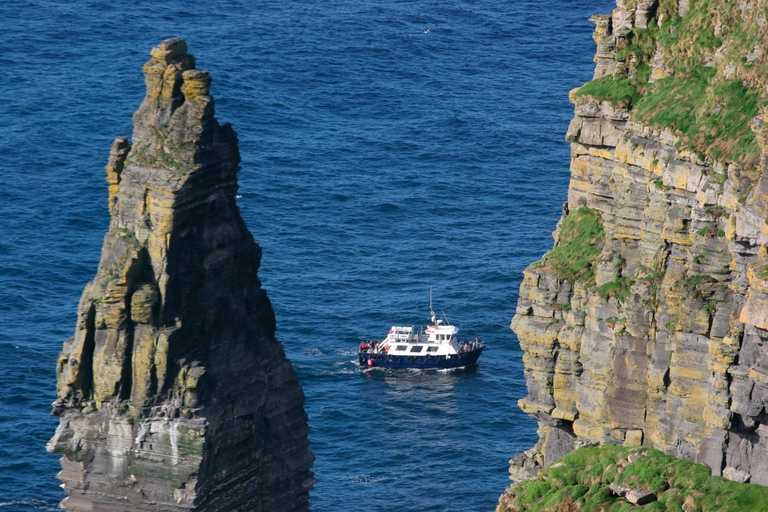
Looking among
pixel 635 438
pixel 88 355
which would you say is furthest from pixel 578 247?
pixel 88 355

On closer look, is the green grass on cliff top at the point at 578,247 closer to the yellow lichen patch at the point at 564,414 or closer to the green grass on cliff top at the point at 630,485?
the yellow lichen patch at the point at 564,414

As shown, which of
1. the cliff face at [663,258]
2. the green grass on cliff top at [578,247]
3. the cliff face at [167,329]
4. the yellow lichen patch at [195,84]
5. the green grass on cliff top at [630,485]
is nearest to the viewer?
the green grass on cliff top at [630,485]

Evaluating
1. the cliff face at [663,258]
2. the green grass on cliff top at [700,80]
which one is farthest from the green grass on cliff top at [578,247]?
the green grass on cliff top at [700,80]

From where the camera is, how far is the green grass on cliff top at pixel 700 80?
108 meters

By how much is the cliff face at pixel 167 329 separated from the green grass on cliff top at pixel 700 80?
33180mm

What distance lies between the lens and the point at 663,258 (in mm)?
112062

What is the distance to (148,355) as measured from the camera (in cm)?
14238

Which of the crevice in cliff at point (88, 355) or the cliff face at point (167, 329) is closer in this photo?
the cliff face at point (167, 329)

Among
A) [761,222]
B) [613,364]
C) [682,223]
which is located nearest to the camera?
[761,222]

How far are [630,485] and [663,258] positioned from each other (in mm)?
13299

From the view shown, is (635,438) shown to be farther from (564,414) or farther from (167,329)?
→ (167,329)

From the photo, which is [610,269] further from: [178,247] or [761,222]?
[178,247]

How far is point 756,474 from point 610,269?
59.4 feet

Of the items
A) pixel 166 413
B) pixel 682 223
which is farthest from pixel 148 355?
pixel 682 223
